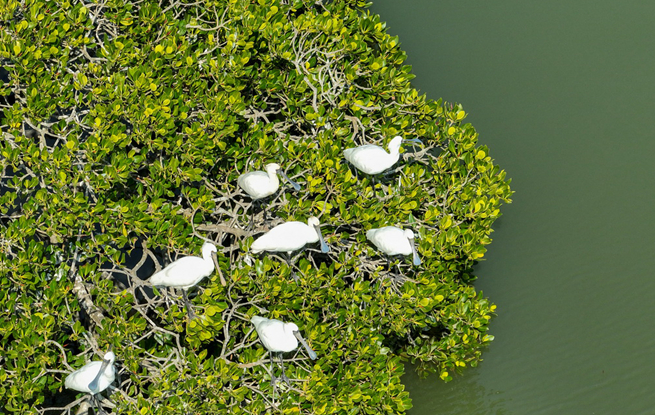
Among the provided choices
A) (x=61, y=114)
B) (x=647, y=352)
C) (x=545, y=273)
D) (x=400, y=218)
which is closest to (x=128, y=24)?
(x=61, y=114)

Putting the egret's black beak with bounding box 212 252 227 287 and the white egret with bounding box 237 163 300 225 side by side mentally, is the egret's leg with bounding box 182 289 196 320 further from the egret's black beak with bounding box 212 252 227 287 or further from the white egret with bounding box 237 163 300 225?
the white egret with bounding box 237 163 300 225

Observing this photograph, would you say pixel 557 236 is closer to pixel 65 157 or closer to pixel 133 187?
pixel 133 187

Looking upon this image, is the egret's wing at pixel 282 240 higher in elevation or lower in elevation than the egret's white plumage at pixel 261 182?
lower

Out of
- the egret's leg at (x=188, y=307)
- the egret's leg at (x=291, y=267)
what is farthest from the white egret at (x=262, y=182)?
the egret's leg at (x=188, y=307)

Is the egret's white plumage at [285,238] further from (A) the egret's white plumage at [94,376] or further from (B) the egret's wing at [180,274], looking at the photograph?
(A) the egret's white plumage at [94,376]

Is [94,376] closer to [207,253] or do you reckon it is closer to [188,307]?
[188,307]

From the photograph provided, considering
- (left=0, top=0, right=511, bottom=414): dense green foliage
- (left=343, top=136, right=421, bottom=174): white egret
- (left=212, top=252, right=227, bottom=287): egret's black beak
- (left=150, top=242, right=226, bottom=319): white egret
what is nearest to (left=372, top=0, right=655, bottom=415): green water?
(left=0, top=0, right=511, bottom=414): dense green foliage
